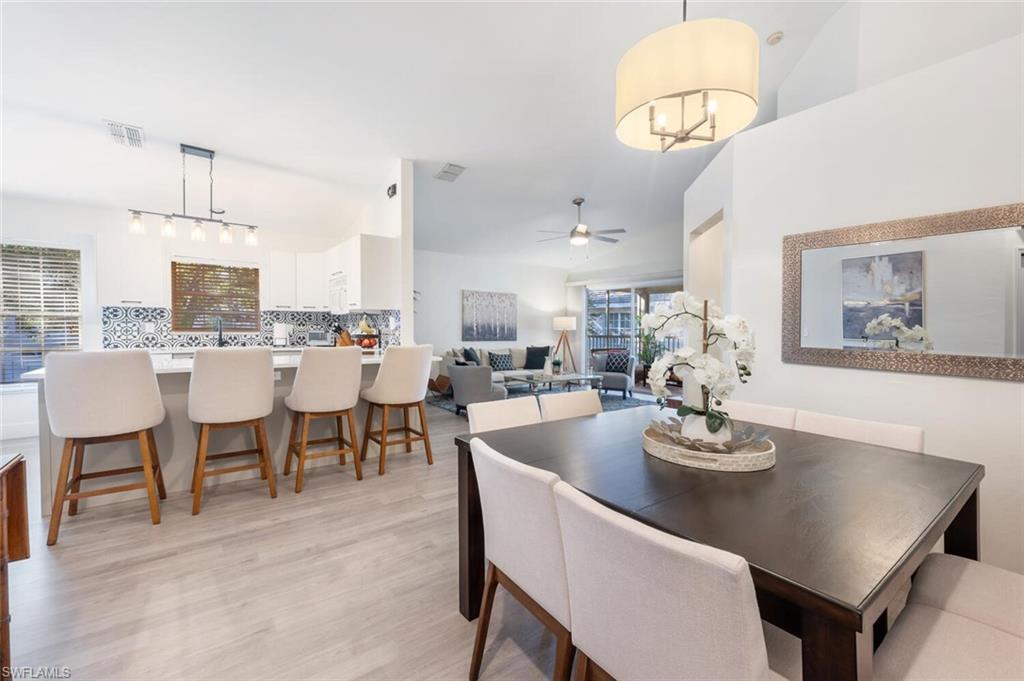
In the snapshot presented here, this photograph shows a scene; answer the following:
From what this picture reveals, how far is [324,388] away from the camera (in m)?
2.99

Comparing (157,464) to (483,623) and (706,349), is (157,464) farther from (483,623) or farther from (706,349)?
(706,349)

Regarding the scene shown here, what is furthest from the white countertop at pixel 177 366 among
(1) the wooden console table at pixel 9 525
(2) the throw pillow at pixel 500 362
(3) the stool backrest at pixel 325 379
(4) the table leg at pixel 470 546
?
(2) the throw pillow at pixel 500 362

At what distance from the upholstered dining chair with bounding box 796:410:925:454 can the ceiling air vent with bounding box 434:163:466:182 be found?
3.82 m

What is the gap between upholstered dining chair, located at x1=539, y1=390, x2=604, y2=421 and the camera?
2.24 m

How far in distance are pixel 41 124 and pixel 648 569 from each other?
16.8ft

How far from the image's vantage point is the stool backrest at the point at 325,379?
2.93 m

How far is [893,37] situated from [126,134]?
559 centimetres

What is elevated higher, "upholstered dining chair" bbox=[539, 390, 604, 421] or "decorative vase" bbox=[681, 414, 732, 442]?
"decorative vase" bbox=[681, 414, 732, 442]

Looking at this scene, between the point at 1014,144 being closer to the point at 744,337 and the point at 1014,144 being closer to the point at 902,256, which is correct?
the point at 902,256

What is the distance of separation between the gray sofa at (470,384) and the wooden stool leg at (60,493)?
12.4ft

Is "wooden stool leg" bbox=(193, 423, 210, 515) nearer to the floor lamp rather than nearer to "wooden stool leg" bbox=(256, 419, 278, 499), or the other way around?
"wooden stool leg" bbox=(256, 419, 278, 499)

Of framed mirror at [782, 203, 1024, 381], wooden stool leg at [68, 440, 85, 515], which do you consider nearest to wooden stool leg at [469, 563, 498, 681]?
framed mirror at [782, 203, 1024, 381]

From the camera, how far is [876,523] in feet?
3.18

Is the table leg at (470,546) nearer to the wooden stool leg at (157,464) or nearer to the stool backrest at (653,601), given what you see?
the stool backrest at (653,601)
